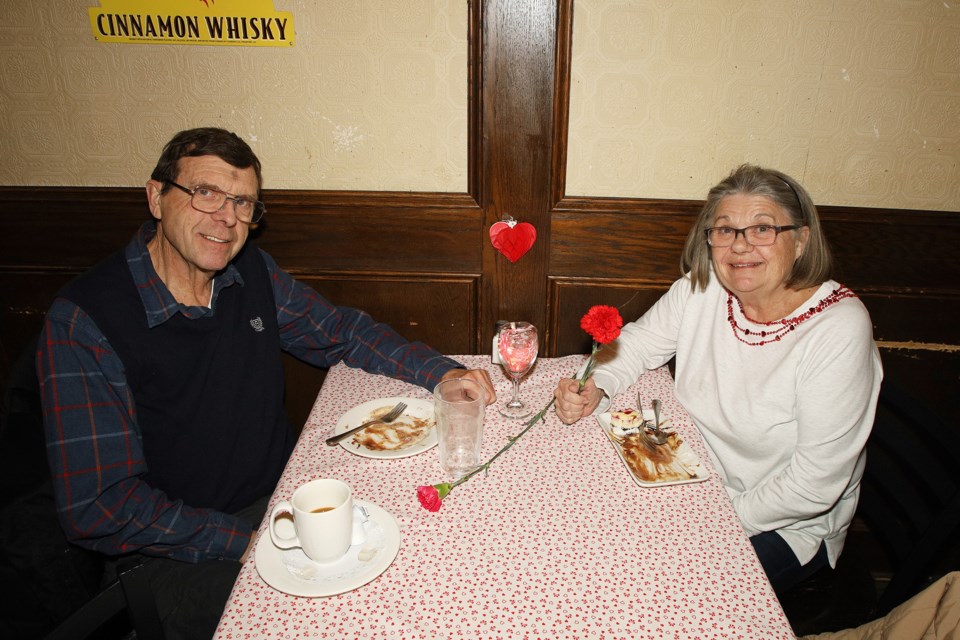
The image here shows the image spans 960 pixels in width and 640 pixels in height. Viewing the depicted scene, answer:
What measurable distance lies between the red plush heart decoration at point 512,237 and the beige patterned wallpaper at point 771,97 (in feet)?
0.73

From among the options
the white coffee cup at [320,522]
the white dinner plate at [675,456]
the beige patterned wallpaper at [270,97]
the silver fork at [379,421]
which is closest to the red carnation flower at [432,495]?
the white coffee cup at [320,522]

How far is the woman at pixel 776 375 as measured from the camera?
1461mm

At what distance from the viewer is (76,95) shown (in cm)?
206

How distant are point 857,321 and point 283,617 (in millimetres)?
1435

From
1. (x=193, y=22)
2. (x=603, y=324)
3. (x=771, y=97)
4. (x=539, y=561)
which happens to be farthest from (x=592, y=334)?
(x=193, y=22)

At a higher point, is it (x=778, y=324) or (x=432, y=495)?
(x=778, y=324)

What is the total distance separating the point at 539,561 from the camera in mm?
1115

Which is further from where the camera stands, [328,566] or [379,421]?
[379,421]

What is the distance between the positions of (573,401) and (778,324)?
23.3 inches

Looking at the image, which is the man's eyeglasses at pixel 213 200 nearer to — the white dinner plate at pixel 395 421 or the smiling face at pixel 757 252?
the white dinner plate at pixel 395 421

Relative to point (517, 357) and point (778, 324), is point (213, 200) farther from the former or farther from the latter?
point (778, 324)

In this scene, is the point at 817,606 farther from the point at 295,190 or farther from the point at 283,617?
the point at 295,190

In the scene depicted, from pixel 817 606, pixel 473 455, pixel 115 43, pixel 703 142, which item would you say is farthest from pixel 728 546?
pixel 115 43

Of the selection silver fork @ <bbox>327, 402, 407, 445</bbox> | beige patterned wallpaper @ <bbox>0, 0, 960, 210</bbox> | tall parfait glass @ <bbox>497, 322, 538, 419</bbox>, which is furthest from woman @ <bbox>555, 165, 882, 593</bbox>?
beige patterned wallpaper @ <bbox>0, 0, 960, 210</bbox>
